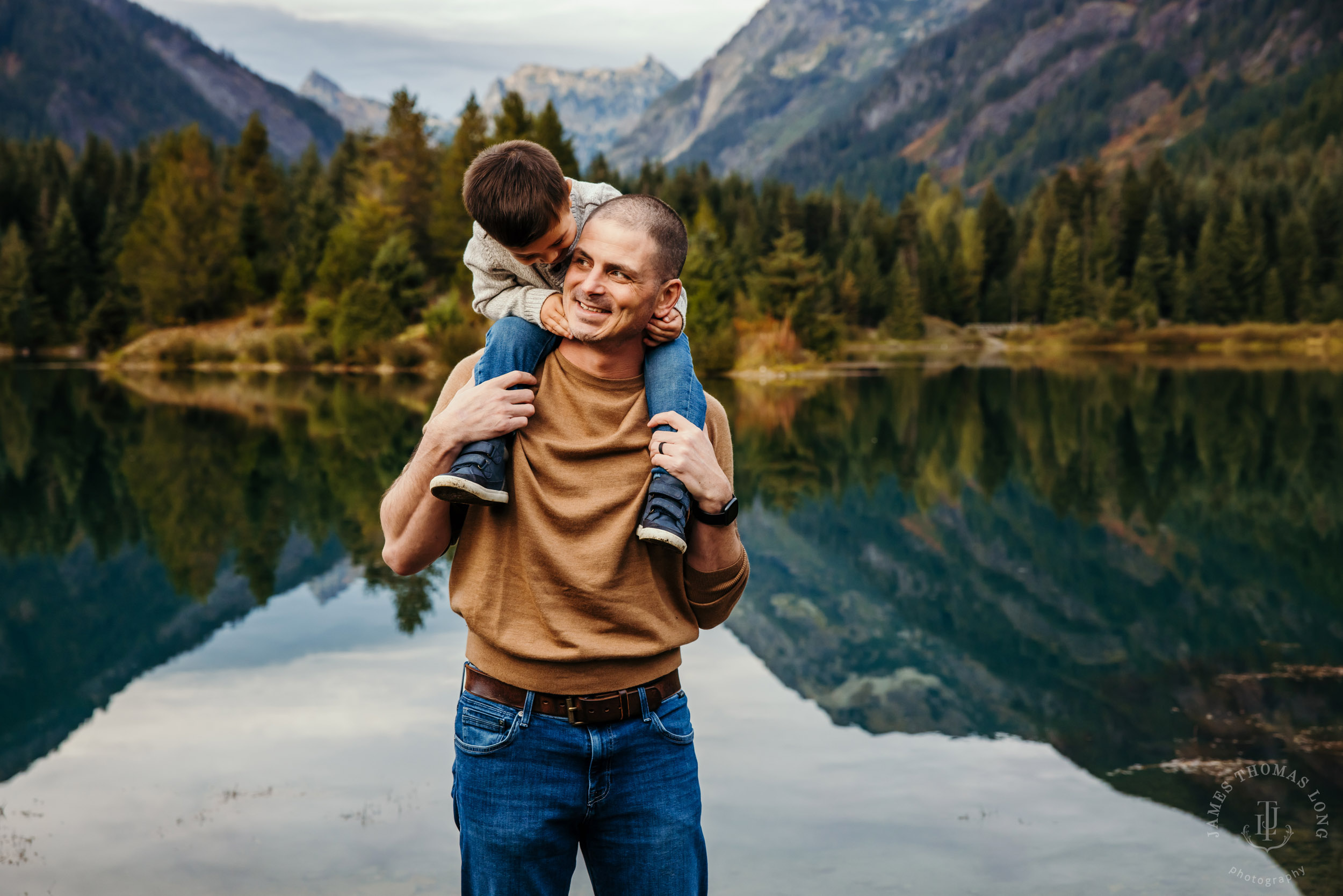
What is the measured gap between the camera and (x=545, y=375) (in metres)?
2.20

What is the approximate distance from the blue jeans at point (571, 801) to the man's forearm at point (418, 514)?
32cm

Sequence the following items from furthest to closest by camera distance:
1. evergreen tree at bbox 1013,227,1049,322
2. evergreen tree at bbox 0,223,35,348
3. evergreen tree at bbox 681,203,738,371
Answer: evergreen tree at bbox 1013,227,1049,322 < evergreen tree at bbox 0,223,35,348 < evergreen tree at bbox 681,203,738,371

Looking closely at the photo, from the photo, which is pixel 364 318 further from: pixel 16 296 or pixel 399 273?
pixel 16 296

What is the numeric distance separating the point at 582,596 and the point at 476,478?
0.32m

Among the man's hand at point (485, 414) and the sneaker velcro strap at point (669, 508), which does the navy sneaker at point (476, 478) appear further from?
the sneaker velcro strap at point (669, 508)

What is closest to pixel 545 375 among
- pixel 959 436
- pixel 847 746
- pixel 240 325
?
pixel 847 746

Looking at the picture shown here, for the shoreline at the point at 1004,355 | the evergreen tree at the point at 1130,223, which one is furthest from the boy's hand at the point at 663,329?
the evergreen tree at the point at 1130,223

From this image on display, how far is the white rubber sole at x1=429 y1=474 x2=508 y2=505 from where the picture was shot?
1938mm

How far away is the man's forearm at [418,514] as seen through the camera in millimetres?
2070

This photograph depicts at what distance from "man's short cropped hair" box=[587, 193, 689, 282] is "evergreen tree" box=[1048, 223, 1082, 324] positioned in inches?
2989

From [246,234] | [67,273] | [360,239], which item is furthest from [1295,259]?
[67,273]

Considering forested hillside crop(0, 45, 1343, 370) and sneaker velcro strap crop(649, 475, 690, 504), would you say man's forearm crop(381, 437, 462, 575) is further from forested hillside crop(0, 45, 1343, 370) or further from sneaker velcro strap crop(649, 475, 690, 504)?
forested hillside crop(0, 45, 1343, 370)

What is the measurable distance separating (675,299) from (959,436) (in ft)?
62.5

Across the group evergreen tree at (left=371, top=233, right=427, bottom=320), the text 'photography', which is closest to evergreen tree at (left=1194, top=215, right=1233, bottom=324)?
the text 'photography'
